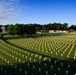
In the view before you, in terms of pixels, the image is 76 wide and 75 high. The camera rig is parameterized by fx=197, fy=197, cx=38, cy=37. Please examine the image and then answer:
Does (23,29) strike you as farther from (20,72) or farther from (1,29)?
(20,72)

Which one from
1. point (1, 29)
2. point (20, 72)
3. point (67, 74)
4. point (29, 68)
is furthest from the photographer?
point (1, 29)

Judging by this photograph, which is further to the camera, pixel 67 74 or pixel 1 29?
pixel 1 29

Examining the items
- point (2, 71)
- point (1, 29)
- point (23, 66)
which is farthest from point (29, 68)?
point (1, 29)

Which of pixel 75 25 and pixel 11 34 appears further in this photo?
pixel 75 25

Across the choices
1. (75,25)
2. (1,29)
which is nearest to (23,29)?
(1,29)

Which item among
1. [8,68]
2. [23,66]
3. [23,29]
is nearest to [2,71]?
[8,68]

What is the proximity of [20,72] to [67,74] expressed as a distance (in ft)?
14.0

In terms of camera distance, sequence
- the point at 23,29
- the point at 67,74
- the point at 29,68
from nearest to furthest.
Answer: the point at 67,74 → the point at 29,68 → the point at 23,29

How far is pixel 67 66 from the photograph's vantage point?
767 inches

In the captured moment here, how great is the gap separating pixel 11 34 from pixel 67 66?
72231mm

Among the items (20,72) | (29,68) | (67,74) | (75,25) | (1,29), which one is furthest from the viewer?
(75,25)

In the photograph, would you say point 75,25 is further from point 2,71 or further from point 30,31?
point 2,71

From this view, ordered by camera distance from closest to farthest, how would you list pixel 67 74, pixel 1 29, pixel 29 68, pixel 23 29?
1. pixel 67 74
2. pixel 29 68
3. pixel 23 29
4. pixel 1 29

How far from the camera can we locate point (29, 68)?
63.1 ft
